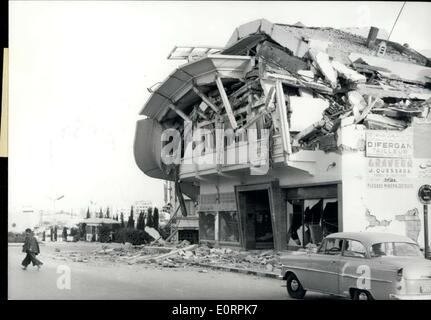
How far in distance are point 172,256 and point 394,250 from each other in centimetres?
671

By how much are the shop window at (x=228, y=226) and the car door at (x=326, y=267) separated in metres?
8.54

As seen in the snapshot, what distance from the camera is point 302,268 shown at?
9656 mm

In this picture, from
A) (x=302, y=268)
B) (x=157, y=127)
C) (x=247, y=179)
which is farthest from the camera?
(x=157, y=127)

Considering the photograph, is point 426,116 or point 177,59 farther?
point 426,116

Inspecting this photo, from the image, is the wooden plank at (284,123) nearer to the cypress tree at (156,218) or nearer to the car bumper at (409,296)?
the cypress tree at (156,218)

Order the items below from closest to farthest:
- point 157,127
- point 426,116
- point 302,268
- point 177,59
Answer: point 302,268 → point 177,59 → point 426,116 → point 157,127

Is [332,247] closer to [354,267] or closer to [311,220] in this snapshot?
[354,267]

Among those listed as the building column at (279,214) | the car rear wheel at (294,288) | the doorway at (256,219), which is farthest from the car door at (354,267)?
the doorway at (256,219)

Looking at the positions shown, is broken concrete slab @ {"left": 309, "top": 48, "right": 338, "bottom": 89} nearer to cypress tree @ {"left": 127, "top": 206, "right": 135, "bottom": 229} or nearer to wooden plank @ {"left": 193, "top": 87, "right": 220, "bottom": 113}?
wooden plank @ {"left": 193, "top": 87, "right": 220, "bottom": 113}

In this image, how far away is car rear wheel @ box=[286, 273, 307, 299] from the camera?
9.77m

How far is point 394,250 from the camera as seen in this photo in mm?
8727
